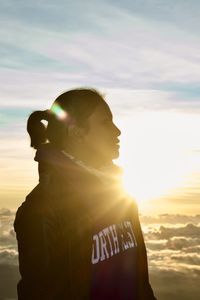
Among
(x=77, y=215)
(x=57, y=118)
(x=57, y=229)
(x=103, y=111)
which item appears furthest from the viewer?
(x=103, y=111)

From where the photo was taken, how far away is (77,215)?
564cm

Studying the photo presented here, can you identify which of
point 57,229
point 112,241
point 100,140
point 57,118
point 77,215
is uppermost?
point 57,118

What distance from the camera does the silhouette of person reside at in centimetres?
534

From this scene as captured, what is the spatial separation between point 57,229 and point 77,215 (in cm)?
29

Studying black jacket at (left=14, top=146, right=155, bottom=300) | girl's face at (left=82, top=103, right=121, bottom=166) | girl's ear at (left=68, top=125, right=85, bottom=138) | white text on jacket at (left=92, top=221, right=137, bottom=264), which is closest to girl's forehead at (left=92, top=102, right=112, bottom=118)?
girl's face at (left=82, top=103, right=121, bottom=166)

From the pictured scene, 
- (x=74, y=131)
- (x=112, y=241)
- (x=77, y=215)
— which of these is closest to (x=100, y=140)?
(x=74, y=131)

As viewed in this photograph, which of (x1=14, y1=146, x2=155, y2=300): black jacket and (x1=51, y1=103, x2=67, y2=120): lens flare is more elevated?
(x1=51, y1=103, x2=67, y2=120): lens flare

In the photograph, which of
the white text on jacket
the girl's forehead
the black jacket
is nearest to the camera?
the black jacket

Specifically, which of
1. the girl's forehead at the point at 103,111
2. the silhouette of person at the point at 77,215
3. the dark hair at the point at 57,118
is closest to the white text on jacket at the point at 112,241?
the silhouette of person at the point at 77,215

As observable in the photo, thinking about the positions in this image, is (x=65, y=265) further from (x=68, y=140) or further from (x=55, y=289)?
(x=68, y=140)

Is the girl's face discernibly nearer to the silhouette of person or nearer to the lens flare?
the silhouette of person

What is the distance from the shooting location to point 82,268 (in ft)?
18.4

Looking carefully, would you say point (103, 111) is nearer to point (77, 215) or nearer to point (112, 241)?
point (77, 215)

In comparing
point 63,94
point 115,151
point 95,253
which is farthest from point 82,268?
point 63,94
